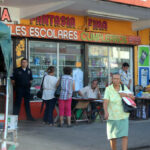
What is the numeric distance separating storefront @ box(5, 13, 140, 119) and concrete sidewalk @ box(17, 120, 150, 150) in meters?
2.19

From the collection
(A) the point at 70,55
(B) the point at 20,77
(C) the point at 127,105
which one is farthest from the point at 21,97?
(C) the point at 127,105

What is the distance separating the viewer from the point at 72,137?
28.5ft

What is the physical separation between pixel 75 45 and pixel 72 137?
468 centimetres

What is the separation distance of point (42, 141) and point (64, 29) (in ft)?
16.3

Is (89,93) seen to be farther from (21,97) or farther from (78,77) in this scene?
(21,97)

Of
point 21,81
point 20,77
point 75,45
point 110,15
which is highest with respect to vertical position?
point 110,15

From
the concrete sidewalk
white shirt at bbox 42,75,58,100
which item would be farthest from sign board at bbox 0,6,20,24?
the concrete sidewalk

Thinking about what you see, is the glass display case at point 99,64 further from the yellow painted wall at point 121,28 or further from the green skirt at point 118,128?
the green skirt at point 118,128

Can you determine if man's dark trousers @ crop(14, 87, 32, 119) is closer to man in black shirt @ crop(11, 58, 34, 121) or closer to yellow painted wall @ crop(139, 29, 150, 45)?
man in black shirt @ crop(11, 58, 34, 121)

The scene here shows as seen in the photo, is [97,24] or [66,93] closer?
[66,93]

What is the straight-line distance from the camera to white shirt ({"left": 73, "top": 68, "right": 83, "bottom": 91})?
1256 cm

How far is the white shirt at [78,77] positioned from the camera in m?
12.6

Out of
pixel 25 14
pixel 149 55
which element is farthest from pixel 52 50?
pixel 149 55

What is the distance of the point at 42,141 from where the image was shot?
8.11m
